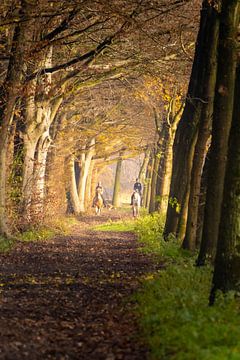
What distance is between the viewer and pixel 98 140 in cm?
4400

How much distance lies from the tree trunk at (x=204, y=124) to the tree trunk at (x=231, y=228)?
6447mm

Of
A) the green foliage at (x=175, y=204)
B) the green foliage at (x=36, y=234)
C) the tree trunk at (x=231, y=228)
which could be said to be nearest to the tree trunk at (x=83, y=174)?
the green foliage at (x=36, y=234)

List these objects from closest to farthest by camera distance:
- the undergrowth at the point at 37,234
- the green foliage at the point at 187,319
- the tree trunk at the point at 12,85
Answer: the green foliage at the point at 187,319
the tree trunk at the point at 12,85
the undergrowth at the point at 37,234

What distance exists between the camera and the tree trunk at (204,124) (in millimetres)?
15727

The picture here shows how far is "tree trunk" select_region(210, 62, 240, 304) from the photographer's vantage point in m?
9.10

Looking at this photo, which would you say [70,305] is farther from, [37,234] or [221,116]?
[37,234]

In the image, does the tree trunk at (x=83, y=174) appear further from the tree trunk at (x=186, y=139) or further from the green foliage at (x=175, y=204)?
the green foliage at (x=175, y=204)

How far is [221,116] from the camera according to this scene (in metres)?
12.0

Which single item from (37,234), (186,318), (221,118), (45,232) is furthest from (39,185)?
(186,318)

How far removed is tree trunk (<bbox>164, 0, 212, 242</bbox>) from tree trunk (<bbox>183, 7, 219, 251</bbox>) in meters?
0.93

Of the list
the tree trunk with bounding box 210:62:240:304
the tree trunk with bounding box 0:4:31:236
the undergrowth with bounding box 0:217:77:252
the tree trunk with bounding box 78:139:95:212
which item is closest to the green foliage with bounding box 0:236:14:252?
the undergrowth with bounding box 0:217:77:252

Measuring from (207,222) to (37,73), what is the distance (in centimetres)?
988

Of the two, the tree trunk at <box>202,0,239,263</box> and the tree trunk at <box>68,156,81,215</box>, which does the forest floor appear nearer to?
the tree trunk at <box>202,0,239,263</box>

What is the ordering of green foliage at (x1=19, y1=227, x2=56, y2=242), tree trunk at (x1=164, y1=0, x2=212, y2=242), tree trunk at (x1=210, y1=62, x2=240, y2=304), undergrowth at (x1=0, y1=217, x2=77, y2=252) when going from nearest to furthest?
tree trunk at (x1=210, y1=62, x2=240, y2=304) < tree trunk at (x1=164, y1=0, x2=212, y2=242) < undergrowth at (x1=0, y1=217, x2=77, y2=252) < green foliage at (x1=19, y1=227, x2=56, y2=242)
